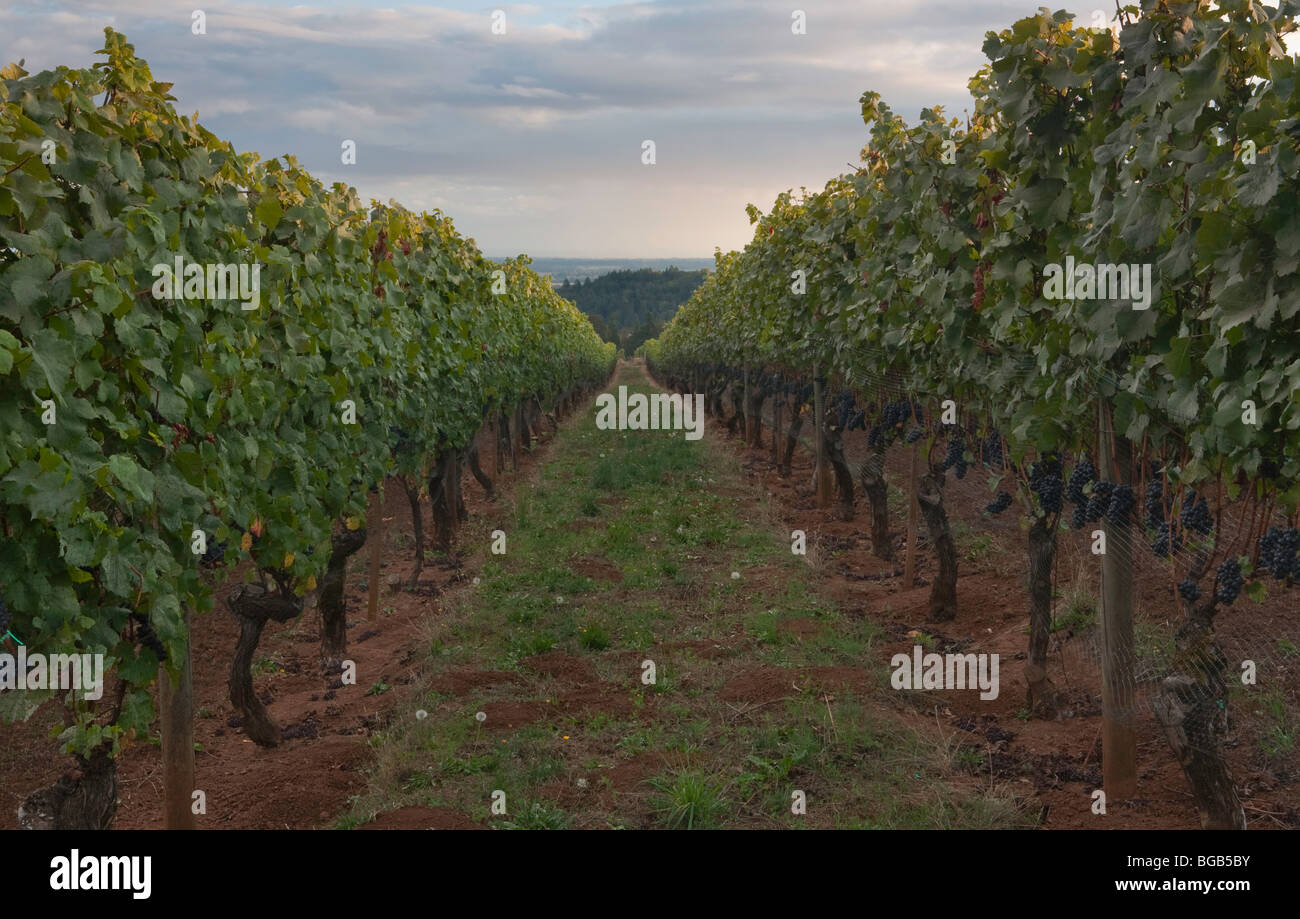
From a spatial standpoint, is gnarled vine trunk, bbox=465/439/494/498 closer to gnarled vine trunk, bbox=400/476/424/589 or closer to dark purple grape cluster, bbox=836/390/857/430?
gnarled vine trunk, bbox=400/476/424/589

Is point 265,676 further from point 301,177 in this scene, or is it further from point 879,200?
point 879,200

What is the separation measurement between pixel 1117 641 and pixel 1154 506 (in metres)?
0.72

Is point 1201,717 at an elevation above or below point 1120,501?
below

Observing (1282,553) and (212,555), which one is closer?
(1282,553)

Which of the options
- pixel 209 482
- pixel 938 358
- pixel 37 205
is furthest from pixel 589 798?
pixel 938 358

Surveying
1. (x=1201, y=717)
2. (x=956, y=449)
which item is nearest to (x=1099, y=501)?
(x=1201, y=717)

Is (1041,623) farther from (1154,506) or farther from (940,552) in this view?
(940,552)

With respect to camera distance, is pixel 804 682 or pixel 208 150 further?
pixel 804 682

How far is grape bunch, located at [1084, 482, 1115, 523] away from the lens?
4.99 meters

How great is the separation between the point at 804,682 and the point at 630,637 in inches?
73.9

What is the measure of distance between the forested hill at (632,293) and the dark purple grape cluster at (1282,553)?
5692 inches

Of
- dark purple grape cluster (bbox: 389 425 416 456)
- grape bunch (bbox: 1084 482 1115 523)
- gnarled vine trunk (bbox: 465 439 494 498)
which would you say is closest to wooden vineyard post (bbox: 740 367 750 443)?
gnarled vine trunk (bbox: 465 439 494 498)

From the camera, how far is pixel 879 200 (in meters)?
8.46

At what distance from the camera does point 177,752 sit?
16.0 feet
